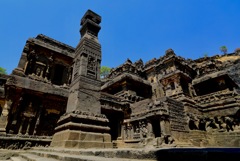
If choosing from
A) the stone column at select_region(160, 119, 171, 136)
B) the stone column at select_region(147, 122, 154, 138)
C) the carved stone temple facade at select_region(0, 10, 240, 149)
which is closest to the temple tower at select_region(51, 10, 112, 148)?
the carved stone temple facade at select_region(0, 10, 240, 149)

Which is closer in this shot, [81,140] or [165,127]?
[81,140]

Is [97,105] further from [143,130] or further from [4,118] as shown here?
[4,118]

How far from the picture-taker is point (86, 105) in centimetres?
590

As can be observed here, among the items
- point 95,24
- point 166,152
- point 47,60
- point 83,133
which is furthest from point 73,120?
point 47,60

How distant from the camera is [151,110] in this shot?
11938 mm

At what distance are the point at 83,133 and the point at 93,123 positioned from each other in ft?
2.05

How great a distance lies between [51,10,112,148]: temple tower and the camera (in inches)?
197

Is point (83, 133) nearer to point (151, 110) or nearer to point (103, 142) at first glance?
point (103, 142)

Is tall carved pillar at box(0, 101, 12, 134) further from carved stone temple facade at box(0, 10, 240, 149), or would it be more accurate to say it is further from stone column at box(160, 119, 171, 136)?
stone column at box(160, 119, 171, 136)

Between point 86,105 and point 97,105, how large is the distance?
1.68 ft

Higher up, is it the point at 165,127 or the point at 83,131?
the point at 165,127

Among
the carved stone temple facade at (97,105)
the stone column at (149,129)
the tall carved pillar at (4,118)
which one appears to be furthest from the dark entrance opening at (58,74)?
the stone column at (149,129)

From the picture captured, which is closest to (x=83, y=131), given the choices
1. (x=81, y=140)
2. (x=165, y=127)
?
(x=81, y=140)

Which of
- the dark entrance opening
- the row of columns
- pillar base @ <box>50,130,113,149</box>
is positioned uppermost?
the dark entrance opening
